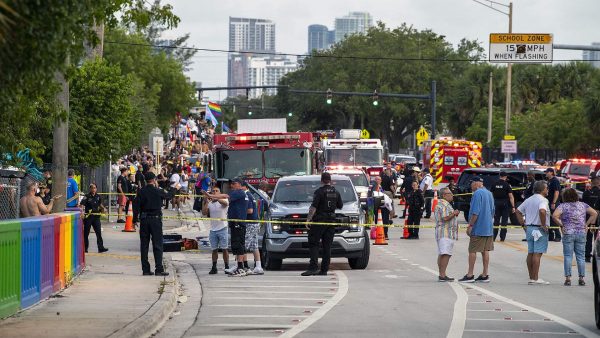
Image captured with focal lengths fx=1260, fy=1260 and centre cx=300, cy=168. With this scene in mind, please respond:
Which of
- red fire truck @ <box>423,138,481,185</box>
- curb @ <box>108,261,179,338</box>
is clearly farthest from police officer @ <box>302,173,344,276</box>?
red fire truck @ <box>423,138,481,185</box>

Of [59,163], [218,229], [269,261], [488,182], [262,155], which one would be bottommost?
[269,261]

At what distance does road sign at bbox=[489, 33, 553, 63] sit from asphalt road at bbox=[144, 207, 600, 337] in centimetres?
2178

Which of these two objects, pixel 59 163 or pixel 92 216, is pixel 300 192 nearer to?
pixel 59 163

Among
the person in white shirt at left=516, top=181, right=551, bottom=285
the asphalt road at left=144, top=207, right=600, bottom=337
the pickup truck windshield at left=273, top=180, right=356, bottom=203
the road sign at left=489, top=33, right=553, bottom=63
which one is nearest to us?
the asphalt road at left=144, top=207, right=600, bottom=337

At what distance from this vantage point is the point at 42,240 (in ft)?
57.3

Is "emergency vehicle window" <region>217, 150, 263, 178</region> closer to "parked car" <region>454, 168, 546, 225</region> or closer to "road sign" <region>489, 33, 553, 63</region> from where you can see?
"parked car" <region>454, 168, 546, 225</region>

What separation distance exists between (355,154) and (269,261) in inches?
1043

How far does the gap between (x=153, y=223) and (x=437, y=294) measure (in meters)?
5.52

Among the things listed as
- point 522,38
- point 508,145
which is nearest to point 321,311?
point 522,38

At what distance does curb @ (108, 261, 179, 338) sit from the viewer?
45.4ft

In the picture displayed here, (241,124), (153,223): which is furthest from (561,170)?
(153,223)

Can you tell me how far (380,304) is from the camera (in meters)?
17.6

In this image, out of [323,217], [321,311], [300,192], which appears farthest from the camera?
[300,192]

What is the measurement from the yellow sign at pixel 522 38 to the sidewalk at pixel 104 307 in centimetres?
2635
